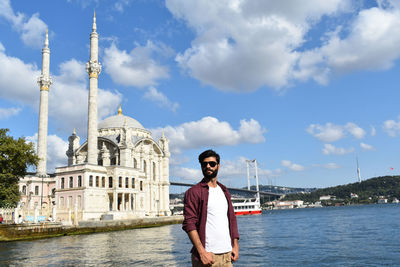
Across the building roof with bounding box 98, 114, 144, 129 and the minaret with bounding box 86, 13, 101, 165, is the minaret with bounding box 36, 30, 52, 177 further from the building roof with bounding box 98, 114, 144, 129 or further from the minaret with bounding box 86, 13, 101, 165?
the building roof with bounding box 98, 114, 144, 129

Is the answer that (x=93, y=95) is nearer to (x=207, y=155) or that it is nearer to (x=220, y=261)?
(x=207, y=155)

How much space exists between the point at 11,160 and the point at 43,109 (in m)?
19.7

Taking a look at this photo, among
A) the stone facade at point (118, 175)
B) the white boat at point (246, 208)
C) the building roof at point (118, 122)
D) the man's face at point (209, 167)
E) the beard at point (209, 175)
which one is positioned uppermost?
the building roof at point (118, 122)

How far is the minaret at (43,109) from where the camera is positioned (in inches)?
2090

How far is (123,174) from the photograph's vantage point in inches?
1981

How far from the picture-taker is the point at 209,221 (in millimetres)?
4574

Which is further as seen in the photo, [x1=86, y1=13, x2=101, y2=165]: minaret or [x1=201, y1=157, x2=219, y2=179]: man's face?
[x1=86, y1=13, x2=101, y2=165]: minaret

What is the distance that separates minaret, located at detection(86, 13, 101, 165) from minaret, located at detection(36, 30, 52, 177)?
29.2ft

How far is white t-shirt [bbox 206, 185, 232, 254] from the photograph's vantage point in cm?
456

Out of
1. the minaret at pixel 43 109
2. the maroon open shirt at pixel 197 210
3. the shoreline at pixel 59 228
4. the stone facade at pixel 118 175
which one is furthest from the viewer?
the minaret at pixel 43 109

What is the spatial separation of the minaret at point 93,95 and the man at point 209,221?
4558cm

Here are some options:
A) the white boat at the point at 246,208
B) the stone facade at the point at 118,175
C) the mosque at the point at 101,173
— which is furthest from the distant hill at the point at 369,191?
the mosque at the point at 101,173

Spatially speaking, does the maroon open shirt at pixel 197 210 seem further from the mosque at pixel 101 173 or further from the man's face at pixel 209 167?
the mosque at pixel 101 173

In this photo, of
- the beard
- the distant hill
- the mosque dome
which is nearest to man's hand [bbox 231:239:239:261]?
the beard
